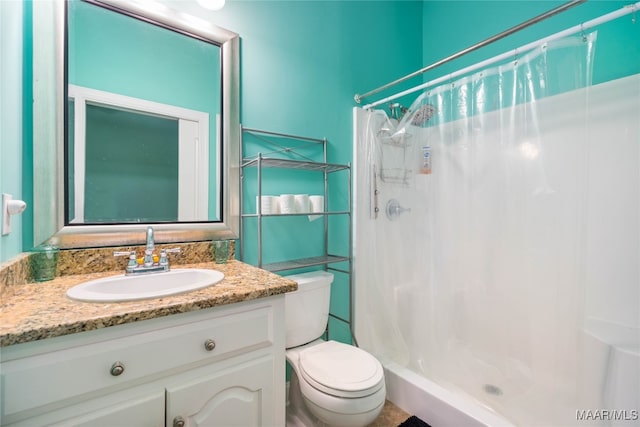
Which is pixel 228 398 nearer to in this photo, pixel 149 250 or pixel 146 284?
pixel 146 284

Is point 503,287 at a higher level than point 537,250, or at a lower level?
lower

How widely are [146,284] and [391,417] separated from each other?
1387 mm

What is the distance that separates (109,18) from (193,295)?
1206 millimetres

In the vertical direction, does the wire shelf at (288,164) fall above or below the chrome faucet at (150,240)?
above

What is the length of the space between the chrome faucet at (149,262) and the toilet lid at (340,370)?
0.75 meters

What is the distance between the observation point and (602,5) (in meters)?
1.49

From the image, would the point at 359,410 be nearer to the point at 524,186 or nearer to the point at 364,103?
the point at 524,186

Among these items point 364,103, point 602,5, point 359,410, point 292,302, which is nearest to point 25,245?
point 292,302

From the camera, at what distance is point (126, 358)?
28.5 inches

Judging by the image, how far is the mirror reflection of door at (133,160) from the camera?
1.11 meters

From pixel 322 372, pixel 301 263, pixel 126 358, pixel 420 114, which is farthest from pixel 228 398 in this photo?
pixel 420 114

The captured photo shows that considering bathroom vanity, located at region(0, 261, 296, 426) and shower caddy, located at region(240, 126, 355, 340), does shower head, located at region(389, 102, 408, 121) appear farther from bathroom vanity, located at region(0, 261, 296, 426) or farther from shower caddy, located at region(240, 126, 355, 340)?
bathroom vanity, located at region(0, 261, 296, 426)
